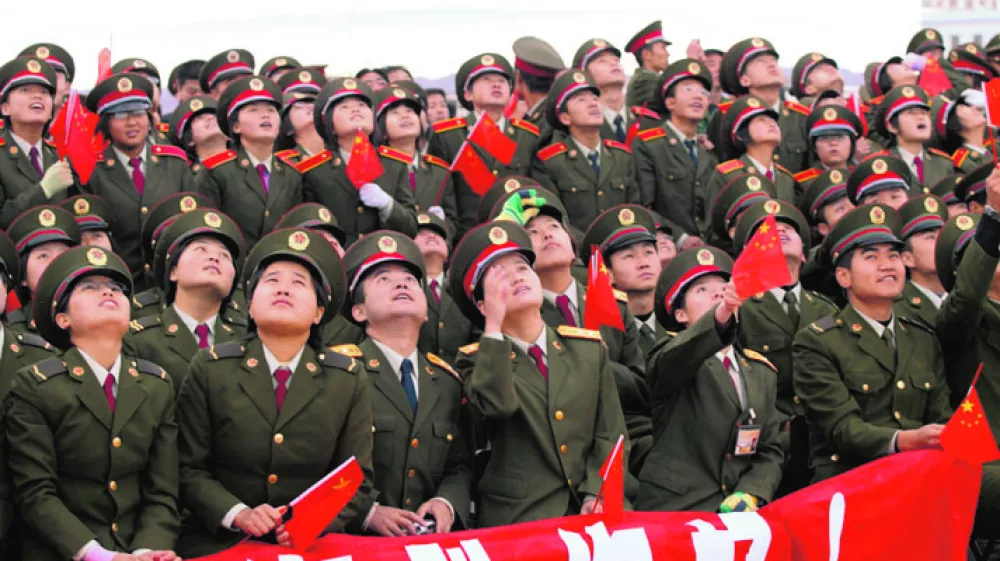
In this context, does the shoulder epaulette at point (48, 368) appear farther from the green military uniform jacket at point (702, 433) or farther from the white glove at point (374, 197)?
the white glove at point (374, 197)

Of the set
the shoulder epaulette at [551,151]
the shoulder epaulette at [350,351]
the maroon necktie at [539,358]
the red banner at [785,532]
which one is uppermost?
the shoulder epaulette at [551,151]

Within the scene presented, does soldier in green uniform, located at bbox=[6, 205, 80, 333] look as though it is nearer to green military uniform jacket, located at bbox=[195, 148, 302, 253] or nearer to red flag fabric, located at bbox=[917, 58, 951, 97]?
green military uniform jacket, located at bbox=[195, 148, 302, 253]

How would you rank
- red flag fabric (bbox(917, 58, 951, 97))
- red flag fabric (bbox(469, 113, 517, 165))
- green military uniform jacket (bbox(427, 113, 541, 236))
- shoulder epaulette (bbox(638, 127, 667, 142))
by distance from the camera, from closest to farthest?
red flag fabric (bbox(469, 113, 517, 165)) < green military uniform jacket (bbox(427, 113, 541, 236)) < shoulder epaulette (bbox(638, 127, 667, 142)) < red flag fabric (bbox(917, 58, 951, 97))

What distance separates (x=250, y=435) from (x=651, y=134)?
20.5 ft

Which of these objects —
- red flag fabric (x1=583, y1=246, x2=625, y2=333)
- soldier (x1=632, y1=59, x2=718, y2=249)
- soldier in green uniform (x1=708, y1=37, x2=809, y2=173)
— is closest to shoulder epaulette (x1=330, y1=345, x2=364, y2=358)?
red flag fabric (x1=583, y1=246, x2=625, y2=333)

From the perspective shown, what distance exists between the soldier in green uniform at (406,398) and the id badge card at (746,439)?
1241mm

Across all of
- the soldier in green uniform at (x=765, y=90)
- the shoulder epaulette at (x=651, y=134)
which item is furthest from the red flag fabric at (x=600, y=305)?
the soldier in green uniform at (x=765, y=90)

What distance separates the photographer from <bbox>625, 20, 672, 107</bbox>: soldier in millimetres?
12508

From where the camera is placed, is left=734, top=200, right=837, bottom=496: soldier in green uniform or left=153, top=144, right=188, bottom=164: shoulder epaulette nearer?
left=734, top=200, right=837, bottom=496: soldier in green uniform

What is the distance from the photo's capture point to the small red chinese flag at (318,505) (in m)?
4.95

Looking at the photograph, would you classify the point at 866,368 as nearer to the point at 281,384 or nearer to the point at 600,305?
the point at 600,305

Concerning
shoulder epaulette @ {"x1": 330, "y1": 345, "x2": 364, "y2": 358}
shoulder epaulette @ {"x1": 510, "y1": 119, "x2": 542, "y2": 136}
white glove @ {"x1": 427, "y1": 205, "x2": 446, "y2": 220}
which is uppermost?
shoulder epaulette @ {"x1": 510, "y1": 119, "x2": 542, "y2": 136}

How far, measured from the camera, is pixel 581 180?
10.0m

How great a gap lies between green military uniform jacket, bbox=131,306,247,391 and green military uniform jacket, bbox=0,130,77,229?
79.8 inches
